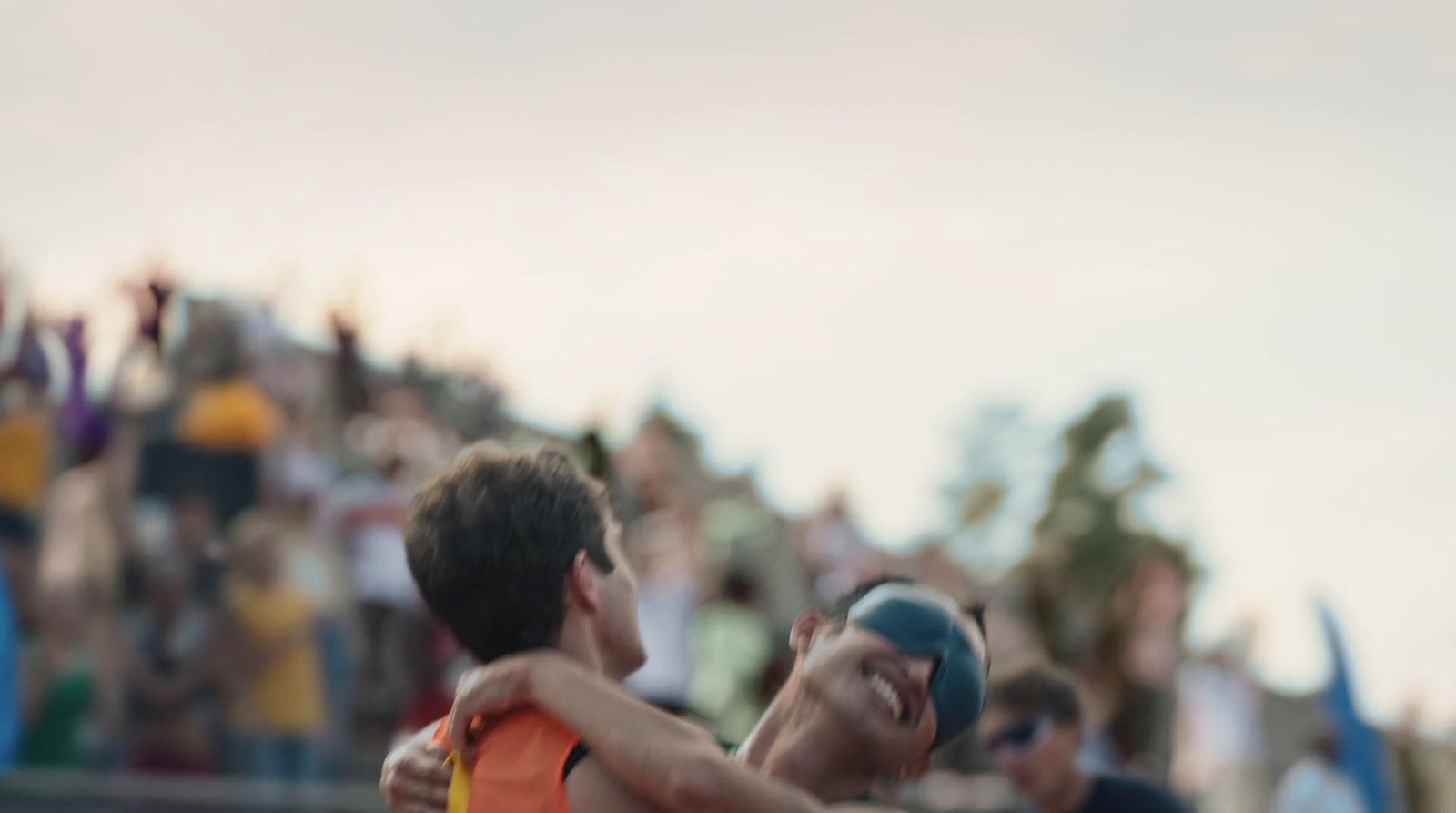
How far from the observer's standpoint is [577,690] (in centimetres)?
258

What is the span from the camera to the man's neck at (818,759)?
271cm

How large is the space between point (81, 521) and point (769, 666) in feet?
10.3

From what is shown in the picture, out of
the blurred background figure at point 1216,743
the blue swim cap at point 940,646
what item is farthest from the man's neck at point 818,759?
the blurred background figure at point 1216,743

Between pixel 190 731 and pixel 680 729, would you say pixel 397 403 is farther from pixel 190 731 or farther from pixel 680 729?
pixel 680 729

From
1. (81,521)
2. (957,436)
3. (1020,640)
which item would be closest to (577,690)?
(81,521)

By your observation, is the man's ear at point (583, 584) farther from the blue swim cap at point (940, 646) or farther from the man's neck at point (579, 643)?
the blue swim cap at point (940, 646)

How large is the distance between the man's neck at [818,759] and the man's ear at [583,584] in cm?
35

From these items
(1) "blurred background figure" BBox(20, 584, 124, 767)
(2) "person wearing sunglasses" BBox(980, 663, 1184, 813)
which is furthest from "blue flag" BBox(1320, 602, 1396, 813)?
(1) "blurred background figure" BBox(20, 584, 124, 767)

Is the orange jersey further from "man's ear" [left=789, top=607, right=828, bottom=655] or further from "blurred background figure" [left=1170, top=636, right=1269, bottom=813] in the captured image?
"blurred background figure" [left=1170, top=636, right=1269, bottom=813]

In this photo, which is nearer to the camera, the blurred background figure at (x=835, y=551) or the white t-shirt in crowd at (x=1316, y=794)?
the white t-shirt in crowd at (x=1316, y=794)

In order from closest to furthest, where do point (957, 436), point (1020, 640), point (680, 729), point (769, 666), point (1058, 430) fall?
point (680, 729)
point (769, 666)
point (1020, 640)
point (1058, 430)
point (957, 436)

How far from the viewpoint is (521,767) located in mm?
2631

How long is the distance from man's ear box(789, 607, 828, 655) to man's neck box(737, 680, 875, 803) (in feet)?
0.48

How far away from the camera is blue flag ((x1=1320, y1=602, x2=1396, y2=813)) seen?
28.8 ft
